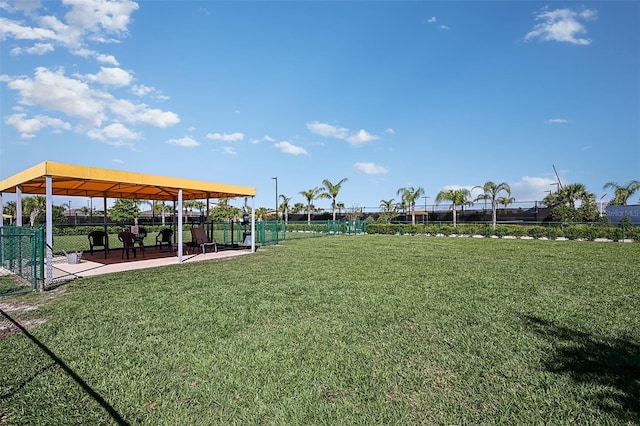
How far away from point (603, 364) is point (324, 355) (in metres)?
2.87

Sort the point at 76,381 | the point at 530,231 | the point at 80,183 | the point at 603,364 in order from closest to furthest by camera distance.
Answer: the point at 76,381, the point at 603,364, the point at 80,183, the point at 530,231

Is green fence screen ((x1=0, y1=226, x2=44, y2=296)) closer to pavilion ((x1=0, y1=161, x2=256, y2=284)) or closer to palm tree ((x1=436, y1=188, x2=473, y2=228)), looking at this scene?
pavilion ((x1=0, y1=161, x2=256, y2=284))

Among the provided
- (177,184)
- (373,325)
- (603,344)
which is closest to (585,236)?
(603,344)

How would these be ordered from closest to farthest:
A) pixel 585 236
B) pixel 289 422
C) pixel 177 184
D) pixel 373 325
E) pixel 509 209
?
1. pixel 289 422
2. pixel 373 325
3. pixel 177 184
4. pixel 585 236
5. pixel 509 209

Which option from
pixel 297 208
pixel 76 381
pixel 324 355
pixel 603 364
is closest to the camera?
pixel 76 381

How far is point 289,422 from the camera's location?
241cm

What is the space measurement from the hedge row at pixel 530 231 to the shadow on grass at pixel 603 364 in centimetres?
1957

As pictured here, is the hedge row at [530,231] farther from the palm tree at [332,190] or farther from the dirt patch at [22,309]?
the dirt patch at [22,309]

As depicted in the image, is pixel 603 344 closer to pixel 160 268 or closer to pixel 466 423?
pixel 466 423

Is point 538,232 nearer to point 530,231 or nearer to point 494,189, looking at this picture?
point 530,231

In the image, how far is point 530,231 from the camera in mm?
21625

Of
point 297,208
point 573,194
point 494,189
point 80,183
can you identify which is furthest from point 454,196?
point 80,183

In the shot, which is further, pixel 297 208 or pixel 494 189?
pixel 297 208

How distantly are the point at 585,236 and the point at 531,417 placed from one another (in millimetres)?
22249
